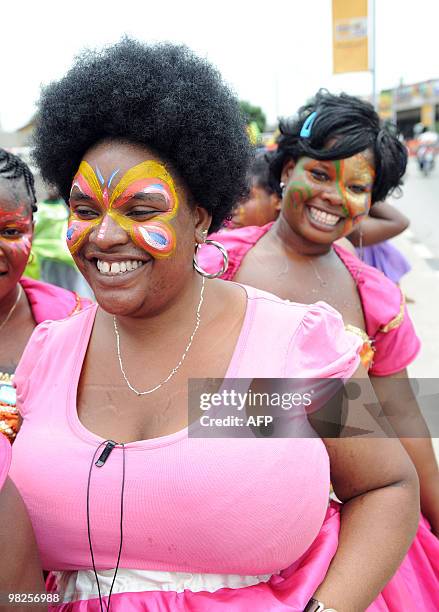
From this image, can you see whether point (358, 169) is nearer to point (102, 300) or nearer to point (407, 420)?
point (407, 420)

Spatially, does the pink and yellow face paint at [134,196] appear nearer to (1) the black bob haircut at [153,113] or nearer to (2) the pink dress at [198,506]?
(1) the black bob haircut at [153,113]

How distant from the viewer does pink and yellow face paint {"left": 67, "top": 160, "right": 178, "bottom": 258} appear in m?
1.36

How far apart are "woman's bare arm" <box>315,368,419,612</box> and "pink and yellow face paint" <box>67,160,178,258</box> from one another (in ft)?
1.84

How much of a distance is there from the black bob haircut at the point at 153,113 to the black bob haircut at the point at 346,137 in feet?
2.35

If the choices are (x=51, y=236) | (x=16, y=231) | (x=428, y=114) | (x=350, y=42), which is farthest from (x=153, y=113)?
(x=428, y=114)

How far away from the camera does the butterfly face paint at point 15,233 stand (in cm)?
193

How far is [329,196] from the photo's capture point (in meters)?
2.19

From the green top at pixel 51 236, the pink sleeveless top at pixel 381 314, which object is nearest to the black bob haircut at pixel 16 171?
the pink sleeveless top at pixel 381 314

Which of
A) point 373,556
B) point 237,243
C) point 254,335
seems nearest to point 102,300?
point 254,335

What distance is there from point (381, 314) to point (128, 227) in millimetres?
1113

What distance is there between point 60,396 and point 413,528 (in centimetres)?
91

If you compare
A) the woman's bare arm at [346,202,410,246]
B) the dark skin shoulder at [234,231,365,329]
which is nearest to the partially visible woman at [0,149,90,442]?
the dark skin shoulder at [234,231,365,329]

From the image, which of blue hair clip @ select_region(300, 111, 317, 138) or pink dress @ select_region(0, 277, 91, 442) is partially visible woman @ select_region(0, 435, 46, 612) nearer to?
pink dress @ select_region(0, 277, 91, 442)

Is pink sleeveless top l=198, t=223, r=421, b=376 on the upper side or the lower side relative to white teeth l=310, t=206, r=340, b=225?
lower
